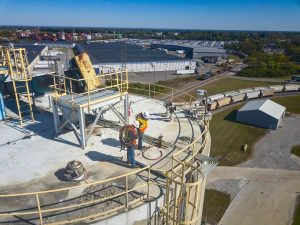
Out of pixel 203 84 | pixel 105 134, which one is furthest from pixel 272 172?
pixel 203 84

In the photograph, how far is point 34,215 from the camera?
820 cm

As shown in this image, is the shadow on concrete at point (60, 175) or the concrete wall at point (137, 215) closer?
the concrete wall at point (137, 215)

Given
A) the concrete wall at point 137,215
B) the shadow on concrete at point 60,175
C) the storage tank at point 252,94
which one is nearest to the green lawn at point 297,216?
the concrete wall at point 137,215

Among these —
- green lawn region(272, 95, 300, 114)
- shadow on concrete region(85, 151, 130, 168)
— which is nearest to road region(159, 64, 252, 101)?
green lawn region(272, 95, 300, 114)

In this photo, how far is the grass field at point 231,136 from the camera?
2752cm

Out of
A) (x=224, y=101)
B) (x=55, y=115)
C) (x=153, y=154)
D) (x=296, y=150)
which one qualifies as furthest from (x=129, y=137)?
(x=224, y=101)

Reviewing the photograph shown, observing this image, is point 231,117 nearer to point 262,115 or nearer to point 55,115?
point 262,115

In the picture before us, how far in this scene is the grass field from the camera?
27516 millimetres

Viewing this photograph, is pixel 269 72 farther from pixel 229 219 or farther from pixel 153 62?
pixel 229 219

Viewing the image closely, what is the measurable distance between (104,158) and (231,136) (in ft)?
77.9

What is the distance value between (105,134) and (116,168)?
3.18 metres

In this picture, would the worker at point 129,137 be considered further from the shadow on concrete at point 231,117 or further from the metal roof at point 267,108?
the shadow on concrete at point 231,117

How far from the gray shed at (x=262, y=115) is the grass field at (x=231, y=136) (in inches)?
32.7

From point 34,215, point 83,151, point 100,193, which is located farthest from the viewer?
point 83,151
